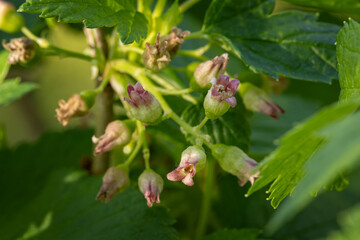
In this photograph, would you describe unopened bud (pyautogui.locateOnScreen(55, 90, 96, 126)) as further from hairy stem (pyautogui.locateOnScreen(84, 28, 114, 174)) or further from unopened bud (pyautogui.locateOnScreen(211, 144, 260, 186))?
unopened bud (pyautogui.locateOnScreen(211, 144, 260, 186))

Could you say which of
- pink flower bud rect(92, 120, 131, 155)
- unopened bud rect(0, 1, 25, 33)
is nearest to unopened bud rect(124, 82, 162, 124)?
pink flower bud rect(92, 120, 131, 155)

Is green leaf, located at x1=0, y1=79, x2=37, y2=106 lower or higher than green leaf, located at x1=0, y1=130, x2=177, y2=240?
higher

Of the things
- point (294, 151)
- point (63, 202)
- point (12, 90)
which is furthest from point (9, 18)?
point (294, 151)

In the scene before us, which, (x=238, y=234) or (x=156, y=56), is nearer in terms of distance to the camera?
(x=156, y=56)

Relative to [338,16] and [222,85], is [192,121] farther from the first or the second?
[338,16]

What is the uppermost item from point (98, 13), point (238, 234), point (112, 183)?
point (98, 13)

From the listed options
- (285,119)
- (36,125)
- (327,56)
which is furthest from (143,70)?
(36,125)

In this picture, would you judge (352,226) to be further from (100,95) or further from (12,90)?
(12,90)
